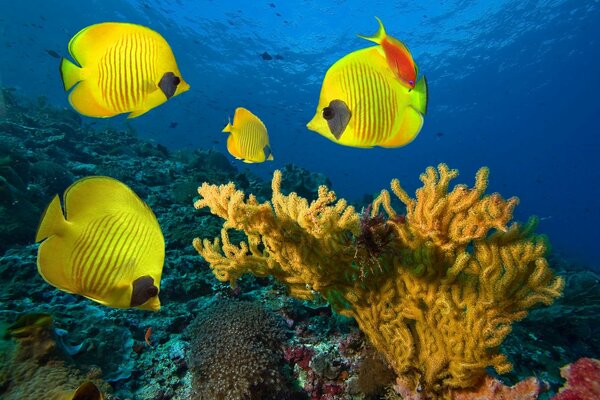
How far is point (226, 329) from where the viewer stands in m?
3.16

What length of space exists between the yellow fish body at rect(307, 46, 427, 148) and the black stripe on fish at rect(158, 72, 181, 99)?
86 centimetres

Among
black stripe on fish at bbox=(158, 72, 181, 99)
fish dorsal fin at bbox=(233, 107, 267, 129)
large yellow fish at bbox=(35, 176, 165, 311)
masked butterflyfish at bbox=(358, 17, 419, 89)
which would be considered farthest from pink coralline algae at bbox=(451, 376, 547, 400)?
fish dorsal fin at bbox=(233, 107, 267, 129)

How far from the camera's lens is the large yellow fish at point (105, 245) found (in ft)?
4.01

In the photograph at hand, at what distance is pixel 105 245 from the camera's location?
4.12 ft

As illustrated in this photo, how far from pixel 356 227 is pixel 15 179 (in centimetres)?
714

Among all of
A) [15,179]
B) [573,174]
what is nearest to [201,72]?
[15,179]

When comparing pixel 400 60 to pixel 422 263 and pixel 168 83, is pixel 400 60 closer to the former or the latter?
pixel 168 83

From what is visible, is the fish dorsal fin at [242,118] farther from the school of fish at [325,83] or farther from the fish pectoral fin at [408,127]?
the fish pectoral fin at [408,127]

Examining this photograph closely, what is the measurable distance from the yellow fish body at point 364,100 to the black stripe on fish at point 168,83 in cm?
86

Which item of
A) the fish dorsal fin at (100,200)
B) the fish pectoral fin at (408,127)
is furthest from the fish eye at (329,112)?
the fish dorsal fin at (100,200)

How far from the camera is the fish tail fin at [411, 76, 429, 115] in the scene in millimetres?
1763

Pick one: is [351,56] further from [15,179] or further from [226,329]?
[15,179]

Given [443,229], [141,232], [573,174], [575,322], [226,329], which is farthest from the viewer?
[573,174]

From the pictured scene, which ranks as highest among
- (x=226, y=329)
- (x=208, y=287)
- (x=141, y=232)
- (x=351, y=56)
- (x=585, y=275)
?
(x=585, y=275)
